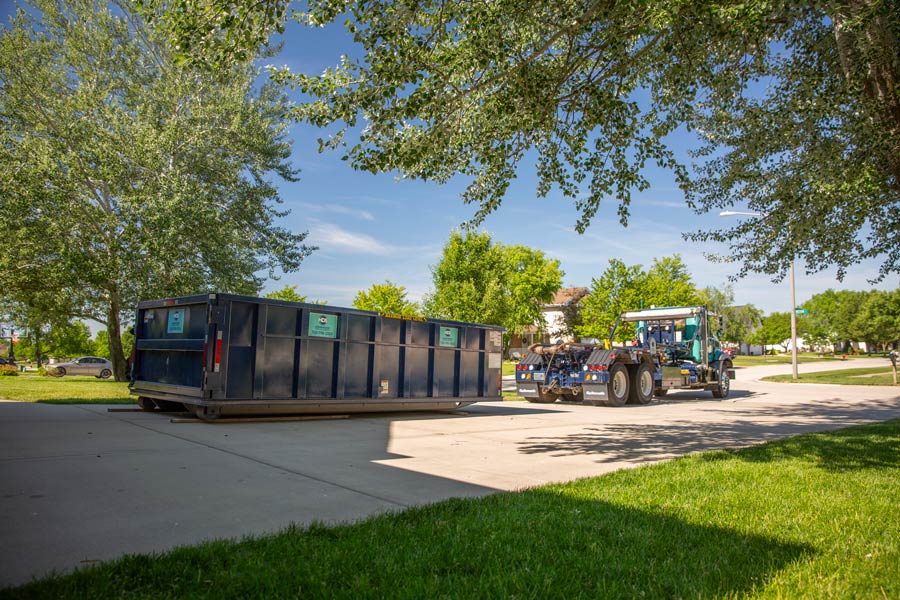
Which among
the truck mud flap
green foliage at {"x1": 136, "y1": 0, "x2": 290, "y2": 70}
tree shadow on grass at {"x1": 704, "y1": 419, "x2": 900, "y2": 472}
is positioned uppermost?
green foliage at {"x1": 136, "y1": 0, "x2": 290, "y2": 70}

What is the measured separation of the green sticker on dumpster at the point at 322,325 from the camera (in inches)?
459

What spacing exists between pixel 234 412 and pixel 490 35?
769cm

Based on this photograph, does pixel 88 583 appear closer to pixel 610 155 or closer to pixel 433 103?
pixel 433 103

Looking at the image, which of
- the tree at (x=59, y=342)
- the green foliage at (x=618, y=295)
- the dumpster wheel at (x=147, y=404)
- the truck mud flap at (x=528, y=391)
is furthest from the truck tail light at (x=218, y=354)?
Answer: the green foliage at (x=618, y=295)

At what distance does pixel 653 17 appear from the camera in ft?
22.1

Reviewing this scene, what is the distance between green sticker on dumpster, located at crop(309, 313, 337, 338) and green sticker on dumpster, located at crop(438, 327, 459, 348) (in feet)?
9.44

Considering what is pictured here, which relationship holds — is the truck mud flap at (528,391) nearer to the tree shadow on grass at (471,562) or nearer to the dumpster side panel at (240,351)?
the dumpster side panel at (240,351)

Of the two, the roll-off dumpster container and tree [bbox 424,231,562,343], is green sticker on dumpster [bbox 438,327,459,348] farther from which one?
tree [bbox 424,231,562,343]

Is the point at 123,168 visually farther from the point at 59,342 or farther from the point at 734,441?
the point at 59,342

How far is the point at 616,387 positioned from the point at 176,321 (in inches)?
470

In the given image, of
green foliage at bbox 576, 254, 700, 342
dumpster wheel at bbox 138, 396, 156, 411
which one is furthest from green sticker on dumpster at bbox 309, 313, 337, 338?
green foliage at bbox 576, 254, 700, 342

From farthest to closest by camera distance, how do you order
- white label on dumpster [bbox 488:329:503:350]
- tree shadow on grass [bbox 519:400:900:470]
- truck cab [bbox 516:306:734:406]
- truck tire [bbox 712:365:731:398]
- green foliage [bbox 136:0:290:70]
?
1. truck tire [bbox 712:365:731:398]
2. truck cab [bbox 516:306:734:406]
3. white label on dumpster [bbox 488:329:503:350]
4. tree shadow on grass [bbox 519:400:900:470]
5. green foliage [bbox 136:0:290:70]

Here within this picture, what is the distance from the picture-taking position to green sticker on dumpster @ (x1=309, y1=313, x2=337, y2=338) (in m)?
11.6

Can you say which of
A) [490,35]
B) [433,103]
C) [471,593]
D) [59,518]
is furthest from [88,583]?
[490,35]
